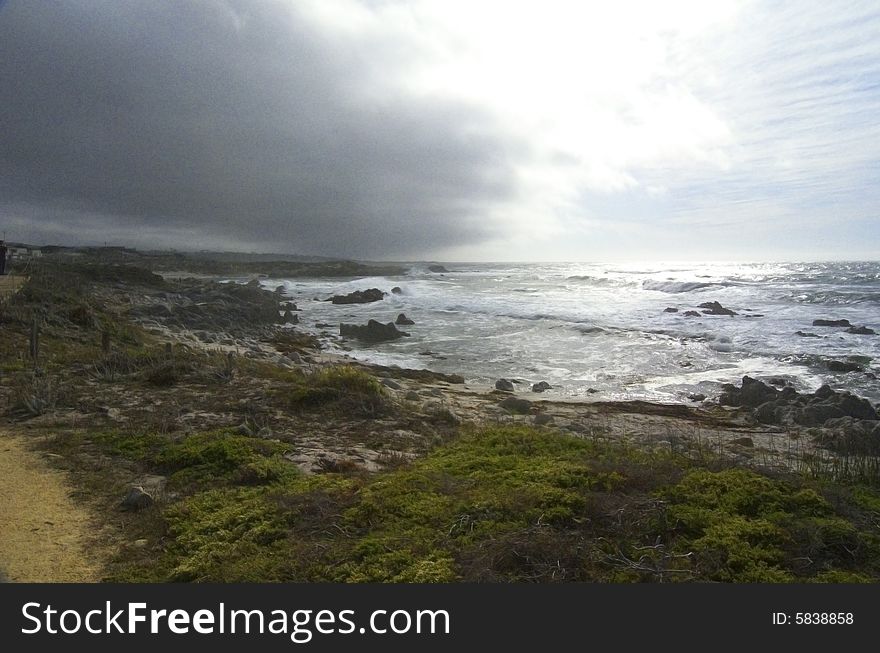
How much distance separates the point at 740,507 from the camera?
366 centimetres

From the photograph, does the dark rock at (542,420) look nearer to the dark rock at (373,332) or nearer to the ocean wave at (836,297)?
the dark rock at (373,332)

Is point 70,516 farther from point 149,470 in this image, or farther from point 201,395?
point 201,395

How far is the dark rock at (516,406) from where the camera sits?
9.42 meters

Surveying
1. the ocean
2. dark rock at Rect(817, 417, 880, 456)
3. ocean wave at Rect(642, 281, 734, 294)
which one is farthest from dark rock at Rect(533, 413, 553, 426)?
ocean wave at Rect(642, 281, 734, 294)

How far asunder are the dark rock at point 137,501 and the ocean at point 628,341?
398 inches

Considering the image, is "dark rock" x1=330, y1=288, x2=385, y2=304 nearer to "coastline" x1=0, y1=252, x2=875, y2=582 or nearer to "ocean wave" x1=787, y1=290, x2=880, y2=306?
"coastline" x1=0, y1=252, x2=875, y2=582

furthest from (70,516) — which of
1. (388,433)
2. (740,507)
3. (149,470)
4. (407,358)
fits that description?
(407,358)

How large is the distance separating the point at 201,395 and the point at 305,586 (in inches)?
226

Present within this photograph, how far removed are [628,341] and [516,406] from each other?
41.0 ft

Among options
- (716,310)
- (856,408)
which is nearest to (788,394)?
(856,408)

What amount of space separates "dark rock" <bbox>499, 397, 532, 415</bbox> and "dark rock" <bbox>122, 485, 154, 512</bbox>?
6321 millimetres

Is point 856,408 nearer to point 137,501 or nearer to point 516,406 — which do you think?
point 516,406

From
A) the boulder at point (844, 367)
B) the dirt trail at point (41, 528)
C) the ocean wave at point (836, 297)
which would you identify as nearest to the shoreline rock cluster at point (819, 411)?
the boulder at point (844, 367)

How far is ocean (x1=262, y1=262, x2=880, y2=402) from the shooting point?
1438 cm
